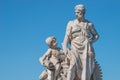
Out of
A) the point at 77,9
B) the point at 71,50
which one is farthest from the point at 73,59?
the point at 77,9

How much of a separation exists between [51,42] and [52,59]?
2.25 ft

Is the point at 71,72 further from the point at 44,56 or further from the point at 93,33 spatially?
the point at 93,33

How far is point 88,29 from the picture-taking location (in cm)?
1838

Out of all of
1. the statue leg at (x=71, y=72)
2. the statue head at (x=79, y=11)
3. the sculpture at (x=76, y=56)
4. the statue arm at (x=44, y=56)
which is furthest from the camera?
the statue arm at (x=44, y=56)

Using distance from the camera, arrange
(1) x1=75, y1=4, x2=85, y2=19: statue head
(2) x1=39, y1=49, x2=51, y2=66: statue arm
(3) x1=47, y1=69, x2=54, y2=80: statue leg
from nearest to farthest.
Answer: (1) x1=75, y1=4, x2=85, y2=19: statue head, (3) x1=47, y1=69, x2=54, y2=80: statue leg, (2) x1=39, y1=49, x2=51, y2=66: statue arm

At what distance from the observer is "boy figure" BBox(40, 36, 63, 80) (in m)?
18.5

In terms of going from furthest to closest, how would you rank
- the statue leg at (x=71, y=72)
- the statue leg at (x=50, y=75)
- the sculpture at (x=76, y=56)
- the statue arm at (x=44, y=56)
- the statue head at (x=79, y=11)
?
the statue arm at (x=44, y=56) < the statue leg at (x=50, y=75) < the statue head at (x=79, y=11) < the sculpture at (x=76, y=56) < the statue leg at (x=71, y=72)

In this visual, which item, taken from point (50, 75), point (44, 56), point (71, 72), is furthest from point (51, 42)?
point (71, 72)

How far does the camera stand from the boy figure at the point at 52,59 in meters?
18.5

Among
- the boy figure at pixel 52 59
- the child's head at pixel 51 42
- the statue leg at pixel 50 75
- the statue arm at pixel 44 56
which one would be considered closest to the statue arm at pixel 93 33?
the boy figure at pixel 52 59

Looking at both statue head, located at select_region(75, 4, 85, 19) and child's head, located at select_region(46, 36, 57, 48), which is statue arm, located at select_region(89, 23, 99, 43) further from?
child's head, located at select_region(46, 36, 57, 48)

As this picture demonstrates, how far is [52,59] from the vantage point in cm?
1881

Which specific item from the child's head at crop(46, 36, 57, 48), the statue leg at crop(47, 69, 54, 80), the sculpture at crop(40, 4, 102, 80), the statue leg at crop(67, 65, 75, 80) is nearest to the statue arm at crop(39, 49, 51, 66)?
the sculpture at crop(40, 4, 102, 80)

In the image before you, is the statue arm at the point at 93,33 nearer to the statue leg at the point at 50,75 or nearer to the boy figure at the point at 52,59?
the boy figure at the point at 52,59
